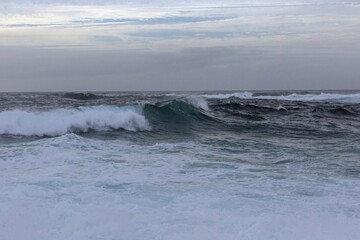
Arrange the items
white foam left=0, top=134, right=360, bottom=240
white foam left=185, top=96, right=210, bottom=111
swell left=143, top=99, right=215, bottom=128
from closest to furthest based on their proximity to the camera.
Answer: white foam left=0, top=134, right=360, bottom=240 → swell left=143, top=99, right=215, bottom=128 → white foam left=185, top=96, right=210, bottom=111

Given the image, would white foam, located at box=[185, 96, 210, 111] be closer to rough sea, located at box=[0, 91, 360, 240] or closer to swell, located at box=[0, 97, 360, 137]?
swell, located at box=[0, 97, 360, 137]

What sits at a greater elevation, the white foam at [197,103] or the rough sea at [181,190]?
the white foam at [197,103]

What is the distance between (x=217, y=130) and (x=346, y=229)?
12.0m

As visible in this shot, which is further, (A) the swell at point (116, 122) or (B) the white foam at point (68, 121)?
(A) the swell at point (116, 122)

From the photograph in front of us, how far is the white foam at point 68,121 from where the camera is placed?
1484 centimetres

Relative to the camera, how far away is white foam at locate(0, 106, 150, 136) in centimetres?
1484

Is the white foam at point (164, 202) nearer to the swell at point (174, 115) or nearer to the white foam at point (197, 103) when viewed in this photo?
the swell at point (174, 115)

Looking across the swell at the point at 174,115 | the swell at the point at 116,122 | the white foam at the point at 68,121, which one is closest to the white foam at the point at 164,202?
the white foam at the point at 68,121

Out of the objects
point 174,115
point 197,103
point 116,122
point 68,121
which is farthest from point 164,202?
point 197,103

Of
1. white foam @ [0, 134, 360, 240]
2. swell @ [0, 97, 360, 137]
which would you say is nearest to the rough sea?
white foam @ [0, 134, 360, 240]

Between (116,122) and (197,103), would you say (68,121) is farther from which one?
(197,103)

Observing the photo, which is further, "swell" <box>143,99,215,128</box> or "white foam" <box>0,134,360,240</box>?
"swell" <box>143,99,215,128</box>

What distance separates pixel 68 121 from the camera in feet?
52.7

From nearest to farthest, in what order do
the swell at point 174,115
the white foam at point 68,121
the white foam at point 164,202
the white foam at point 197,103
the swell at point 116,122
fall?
the white foam at point 164,202
the white foam at point 68,121
the swell at point 116,122
the swell at point 174,115
the white foam at point 197,103
